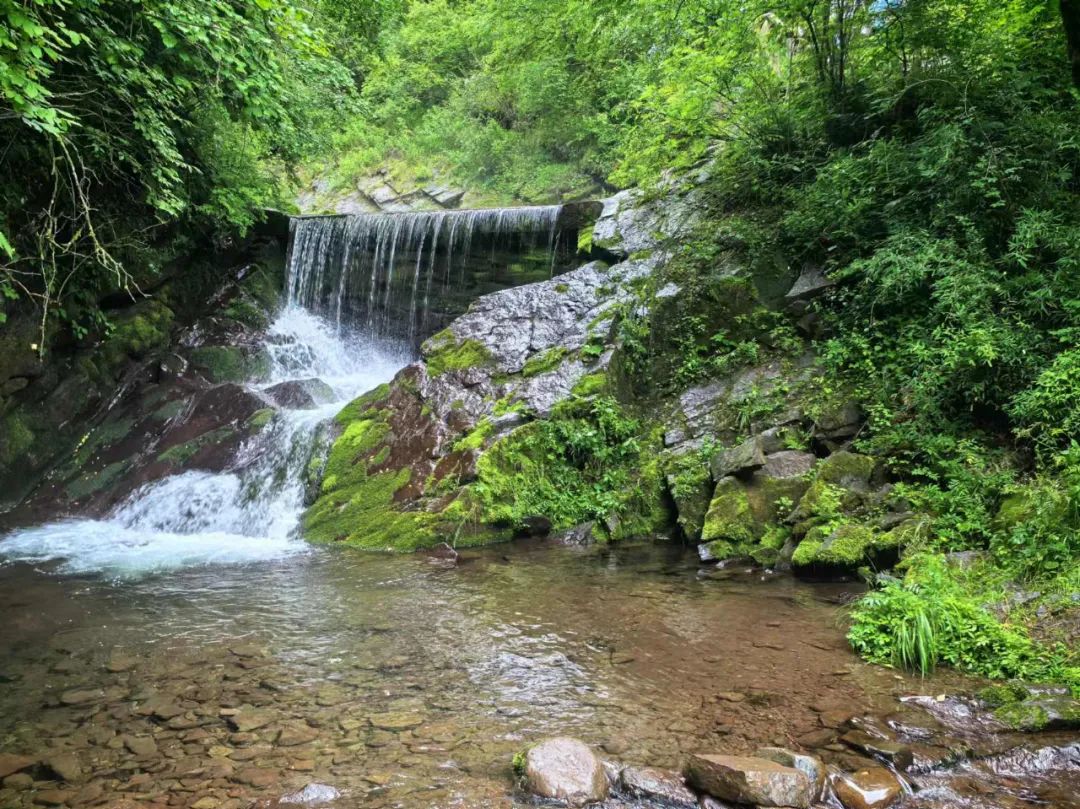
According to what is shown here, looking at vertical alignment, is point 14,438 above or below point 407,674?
above

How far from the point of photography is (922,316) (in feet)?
22.6

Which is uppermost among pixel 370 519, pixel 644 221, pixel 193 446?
pixel 644 221

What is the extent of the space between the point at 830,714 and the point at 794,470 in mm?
3423

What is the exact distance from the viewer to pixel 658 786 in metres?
2.84

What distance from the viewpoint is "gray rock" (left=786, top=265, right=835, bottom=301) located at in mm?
8086

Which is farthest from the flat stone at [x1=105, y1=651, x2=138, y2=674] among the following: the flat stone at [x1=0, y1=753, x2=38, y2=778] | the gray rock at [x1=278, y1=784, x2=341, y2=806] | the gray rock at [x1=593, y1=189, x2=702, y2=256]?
the gray rock at [x1=593, y1=189, x2=702, y2=256]

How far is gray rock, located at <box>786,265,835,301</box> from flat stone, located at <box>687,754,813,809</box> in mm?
6572

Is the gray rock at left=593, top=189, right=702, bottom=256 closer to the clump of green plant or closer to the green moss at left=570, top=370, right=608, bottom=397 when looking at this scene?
the green moss at left=570, top=370, right=608, bottom=397

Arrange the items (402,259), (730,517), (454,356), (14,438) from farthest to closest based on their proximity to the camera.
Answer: (402,259)
(14,438)
(454,356)
(730,517)

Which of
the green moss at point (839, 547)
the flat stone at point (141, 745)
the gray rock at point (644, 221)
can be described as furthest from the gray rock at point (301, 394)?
the green moss at point (839, 547)

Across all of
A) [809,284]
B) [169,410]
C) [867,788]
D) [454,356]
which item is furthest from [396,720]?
[169,410]

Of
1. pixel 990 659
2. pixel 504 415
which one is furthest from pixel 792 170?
pixel 990 659

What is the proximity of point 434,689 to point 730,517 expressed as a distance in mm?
3757

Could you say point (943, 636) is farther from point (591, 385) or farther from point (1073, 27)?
point (1073, 27)
